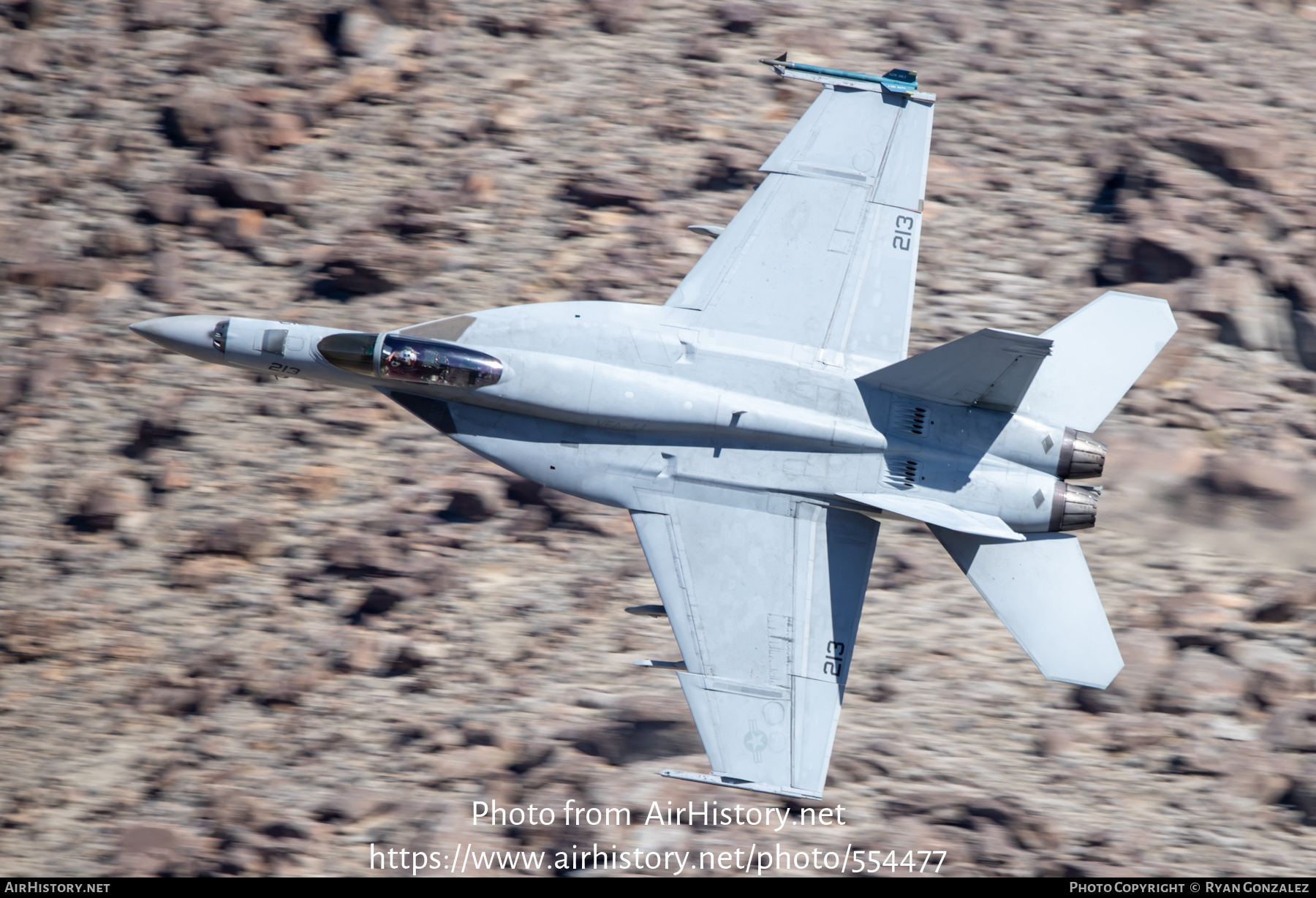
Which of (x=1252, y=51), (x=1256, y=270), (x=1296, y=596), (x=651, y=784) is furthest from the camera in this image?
(x=1252, y=51)

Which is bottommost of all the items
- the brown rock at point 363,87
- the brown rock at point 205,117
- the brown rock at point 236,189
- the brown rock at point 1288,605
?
the brown rock at point 1288,605

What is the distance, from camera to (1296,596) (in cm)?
1767

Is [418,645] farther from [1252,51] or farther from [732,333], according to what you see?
[1252,51]

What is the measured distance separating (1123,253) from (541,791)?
1439cm

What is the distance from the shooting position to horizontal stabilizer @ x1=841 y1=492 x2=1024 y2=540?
46.1ft

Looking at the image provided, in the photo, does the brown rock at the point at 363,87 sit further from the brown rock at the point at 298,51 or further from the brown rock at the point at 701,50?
the brown rock at the point at 701,50

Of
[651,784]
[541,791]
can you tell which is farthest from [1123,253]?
[541,791]

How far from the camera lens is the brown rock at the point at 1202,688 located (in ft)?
56.4

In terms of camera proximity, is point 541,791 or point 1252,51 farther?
point 1252,51

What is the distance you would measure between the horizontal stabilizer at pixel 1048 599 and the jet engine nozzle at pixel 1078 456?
90cm

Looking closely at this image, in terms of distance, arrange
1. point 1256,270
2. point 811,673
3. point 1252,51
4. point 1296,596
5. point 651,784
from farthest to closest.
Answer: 1. point 1252,51
2. point 1256,270
3. point 1296,596
4. point 651,784
5. point 811,673

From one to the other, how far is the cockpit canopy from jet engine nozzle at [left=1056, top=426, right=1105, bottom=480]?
7.66 meters

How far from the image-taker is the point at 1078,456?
1470 centimetres

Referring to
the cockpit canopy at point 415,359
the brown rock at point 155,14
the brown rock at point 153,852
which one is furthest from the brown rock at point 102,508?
the brown rock at point 155,14
